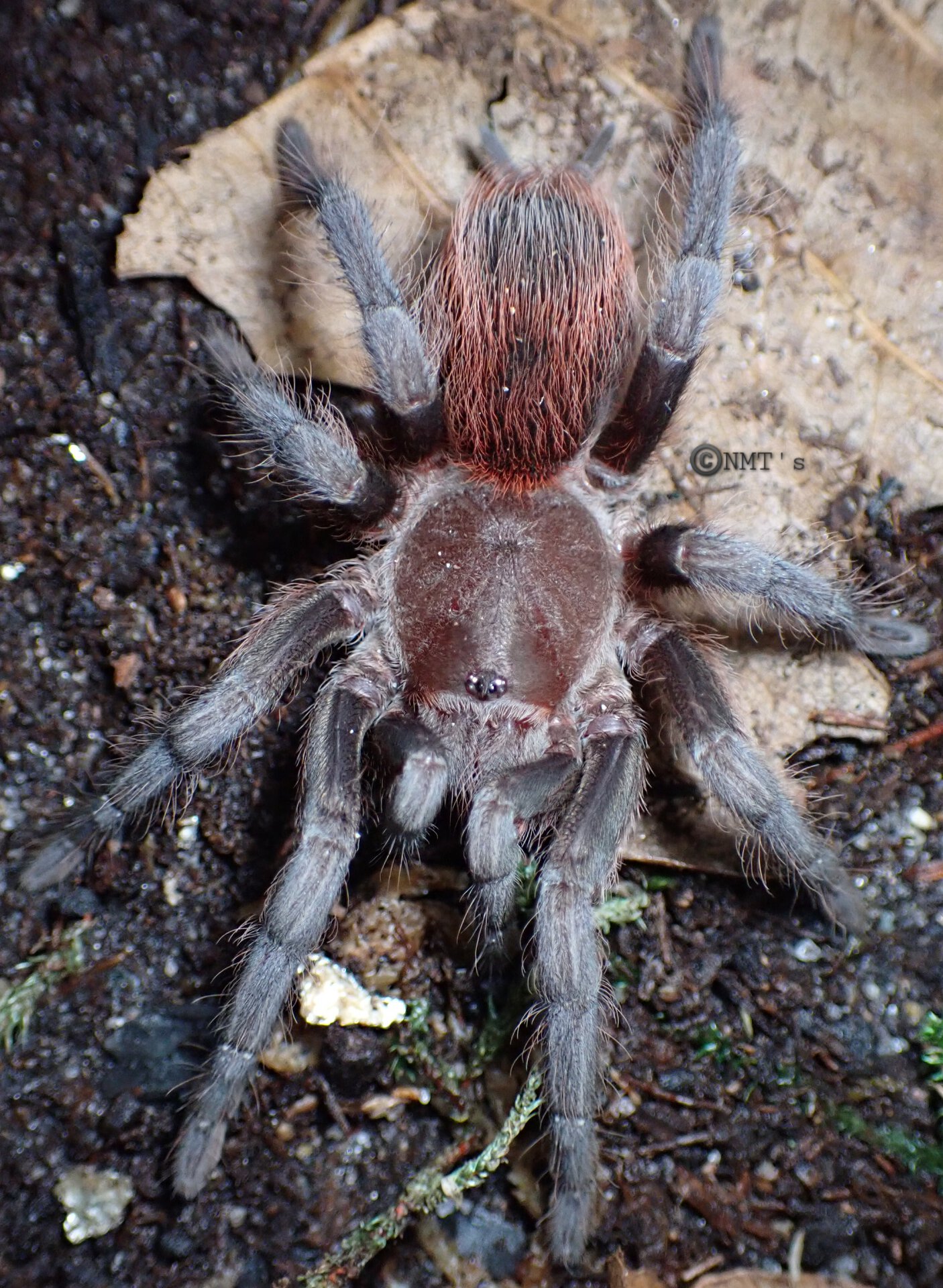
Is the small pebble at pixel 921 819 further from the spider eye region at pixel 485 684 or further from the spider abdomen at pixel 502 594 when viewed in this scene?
the spider eye region at pixel 485 684

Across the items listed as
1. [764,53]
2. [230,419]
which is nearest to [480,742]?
[230,419]

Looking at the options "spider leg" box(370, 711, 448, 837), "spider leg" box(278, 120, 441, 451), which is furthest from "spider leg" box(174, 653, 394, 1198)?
"spider leg" box(278, 120, 441, 451)

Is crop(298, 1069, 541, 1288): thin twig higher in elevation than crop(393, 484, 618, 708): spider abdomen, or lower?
lower

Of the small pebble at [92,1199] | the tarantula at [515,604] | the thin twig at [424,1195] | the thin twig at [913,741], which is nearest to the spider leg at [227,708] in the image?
the tarantula at [515,604]

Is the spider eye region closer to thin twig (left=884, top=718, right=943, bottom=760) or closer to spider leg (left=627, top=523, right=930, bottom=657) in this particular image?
spider leg (left=627, top=523, right=930, bottom=657)

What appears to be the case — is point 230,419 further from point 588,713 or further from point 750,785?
point 750,785

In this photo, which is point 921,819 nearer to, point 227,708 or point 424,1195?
point 424,1195
